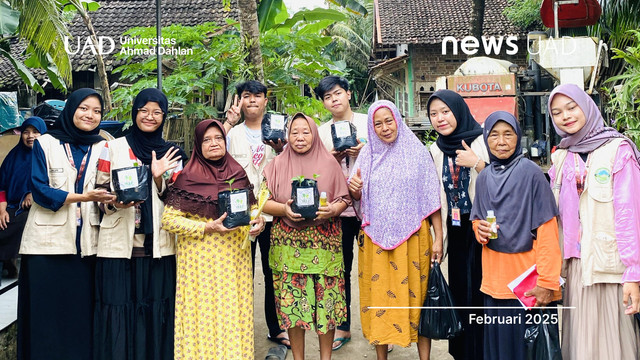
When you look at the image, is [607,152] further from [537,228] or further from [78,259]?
[78,259]

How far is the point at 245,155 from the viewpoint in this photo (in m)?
4.04

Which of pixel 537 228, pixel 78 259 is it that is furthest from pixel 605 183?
pixel 78 259

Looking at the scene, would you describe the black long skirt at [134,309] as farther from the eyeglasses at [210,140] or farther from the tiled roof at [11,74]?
the tiled roof at [11,74]

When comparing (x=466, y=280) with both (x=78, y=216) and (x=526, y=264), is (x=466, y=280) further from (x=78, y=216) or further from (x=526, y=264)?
(x=78, y=216)

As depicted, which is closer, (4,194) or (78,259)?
(78,259)

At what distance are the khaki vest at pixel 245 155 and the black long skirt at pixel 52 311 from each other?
138 centimetres

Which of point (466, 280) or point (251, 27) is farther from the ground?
point (251, 27)

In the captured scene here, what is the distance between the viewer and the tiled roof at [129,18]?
12.8 metres

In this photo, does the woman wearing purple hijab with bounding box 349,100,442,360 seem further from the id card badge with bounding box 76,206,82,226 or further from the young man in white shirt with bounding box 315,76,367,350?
the id card badge with bounding box 76,206,82,226

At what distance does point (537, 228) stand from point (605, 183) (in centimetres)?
43

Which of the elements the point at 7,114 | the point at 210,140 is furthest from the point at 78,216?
the point at 7,114

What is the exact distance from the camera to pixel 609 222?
2830 mm

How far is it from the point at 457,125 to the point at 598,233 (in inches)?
43.9

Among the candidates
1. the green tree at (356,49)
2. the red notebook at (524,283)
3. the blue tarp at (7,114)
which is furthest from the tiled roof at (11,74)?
the green tree at (356,49)
